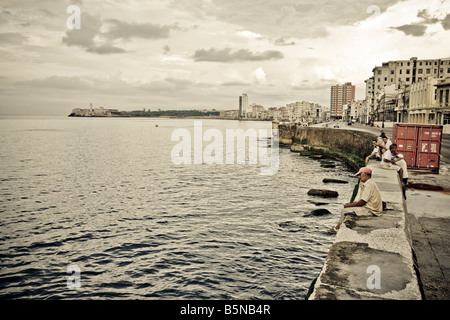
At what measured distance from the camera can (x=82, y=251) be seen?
14836 mm

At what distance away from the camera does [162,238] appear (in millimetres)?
16328

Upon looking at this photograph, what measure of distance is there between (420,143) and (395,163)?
6430mm

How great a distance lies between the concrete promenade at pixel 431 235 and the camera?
6.57 metres

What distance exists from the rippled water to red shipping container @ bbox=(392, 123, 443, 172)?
17.8 ft

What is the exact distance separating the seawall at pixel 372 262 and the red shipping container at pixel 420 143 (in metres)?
10.8

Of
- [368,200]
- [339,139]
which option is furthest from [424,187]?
[339,139]

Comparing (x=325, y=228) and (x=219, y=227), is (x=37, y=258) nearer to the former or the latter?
(x=219, y=227)

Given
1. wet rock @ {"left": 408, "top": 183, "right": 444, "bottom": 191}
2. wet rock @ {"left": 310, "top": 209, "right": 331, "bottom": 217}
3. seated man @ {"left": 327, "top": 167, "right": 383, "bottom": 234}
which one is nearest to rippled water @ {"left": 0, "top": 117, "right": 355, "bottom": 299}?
wet rock @ {"left": 310, "top": 209, "right": 331, "bottom": 217}

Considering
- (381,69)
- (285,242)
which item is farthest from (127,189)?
(381,69)

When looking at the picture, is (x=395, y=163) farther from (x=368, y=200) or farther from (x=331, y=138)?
(x=331, y=138)

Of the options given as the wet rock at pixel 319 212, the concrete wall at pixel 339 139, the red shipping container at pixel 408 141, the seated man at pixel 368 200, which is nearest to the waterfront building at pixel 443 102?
the concrete wall at pixel 339 139

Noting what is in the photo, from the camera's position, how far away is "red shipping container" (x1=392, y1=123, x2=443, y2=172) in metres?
19.3

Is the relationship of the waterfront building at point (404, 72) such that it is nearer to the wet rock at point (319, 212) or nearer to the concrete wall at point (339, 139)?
the concrete wall at point (339, 139)

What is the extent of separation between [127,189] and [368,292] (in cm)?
2595
